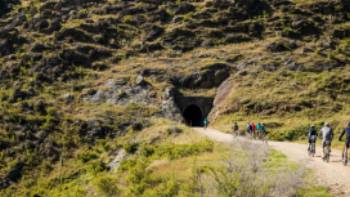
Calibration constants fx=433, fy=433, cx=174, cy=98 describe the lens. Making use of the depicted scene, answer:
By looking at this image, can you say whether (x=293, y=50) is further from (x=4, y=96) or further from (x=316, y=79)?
(x=4, y=96)

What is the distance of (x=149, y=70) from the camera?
51062 millimetres

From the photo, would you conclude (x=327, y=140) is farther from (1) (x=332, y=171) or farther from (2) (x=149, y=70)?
(2) (x=149, y=70)

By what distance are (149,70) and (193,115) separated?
7453mm

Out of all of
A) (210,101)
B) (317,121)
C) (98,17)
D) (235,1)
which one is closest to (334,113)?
(317,121)

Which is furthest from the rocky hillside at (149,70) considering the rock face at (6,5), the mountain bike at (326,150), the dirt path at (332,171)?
the mountain bike at (326,150)

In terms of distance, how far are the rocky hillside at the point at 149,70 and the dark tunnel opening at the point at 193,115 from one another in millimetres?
2724

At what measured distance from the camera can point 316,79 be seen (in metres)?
45.3

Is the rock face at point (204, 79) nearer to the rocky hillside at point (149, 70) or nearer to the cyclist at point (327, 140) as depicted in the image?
the rocky hillside at point (149, 70)

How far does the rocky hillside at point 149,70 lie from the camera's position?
40500mm

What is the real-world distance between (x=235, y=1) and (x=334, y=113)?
30.9 metres

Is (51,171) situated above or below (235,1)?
below

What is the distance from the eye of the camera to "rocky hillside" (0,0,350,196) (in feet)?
133

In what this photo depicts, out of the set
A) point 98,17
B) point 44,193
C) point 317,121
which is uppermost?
point 98,17

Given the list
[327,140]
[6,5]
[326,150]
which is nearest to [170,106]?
[326,150]
